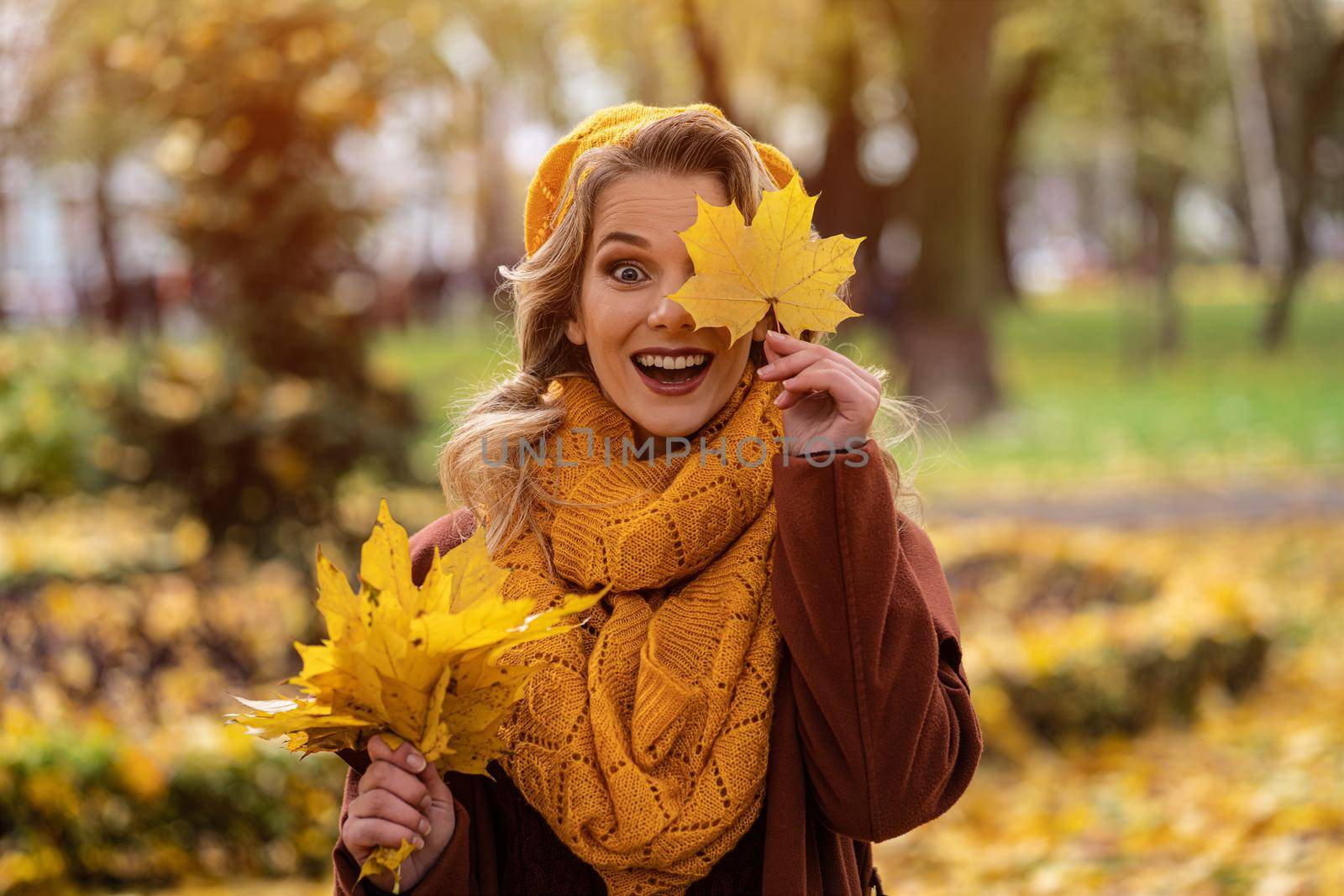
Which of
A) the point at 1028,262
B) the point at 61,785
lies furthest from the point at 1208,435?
the point at 1028,262

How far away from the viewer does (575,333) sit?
2.28 metres

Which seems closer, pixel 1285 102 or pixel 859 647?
pixel 859 647

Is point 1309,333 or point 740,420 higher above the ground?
point 740,420

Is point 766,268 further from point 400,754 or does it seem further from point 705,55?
point 705,55

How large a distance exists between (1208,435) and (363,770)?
13591mm

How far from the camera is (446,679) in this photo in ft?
5.68

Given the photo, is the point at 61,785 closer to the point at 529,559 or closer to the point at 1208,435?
the point at 529,559

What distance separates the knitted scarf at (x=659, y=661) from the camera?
1963mm

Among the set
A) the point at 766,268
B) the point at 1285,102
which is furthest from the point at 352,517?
the point at 1285,102

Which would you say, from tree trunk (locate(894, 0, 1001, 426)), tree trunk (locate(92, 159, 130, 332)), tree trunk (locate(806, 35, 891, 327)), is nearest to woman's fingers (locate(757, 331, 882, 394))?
tree trunk (locate(894, 0, 1001, 426))

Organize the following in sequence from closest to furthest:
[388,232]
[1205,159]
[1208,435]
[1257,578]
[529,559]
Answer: [529,559], [388,232], [1257,578], [1208,435], [1205,159]

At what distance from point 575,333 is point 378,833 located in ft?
2.72

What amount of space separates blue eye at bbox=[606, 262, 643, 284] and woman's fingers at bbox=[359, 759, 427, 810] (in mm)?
751

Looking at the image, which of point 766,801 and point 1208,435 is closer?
point 766,801
